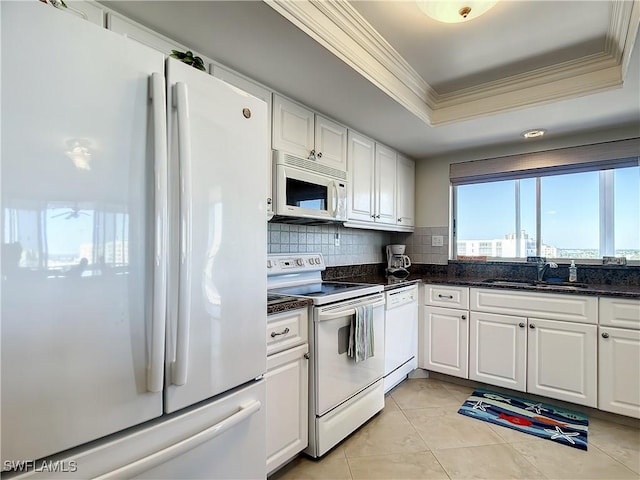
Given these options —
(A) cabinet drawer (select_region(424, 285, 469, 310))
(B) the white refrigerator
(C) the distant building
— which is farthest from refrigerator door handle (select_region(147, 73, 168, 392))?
(C) the distant building

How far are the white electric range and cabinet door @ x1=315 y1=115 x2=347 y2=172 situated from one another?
732 millimetres

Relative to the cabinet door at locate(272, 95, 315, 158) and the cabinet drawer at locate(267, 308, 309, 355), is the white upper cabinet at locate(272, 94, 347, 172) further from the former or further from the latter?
the cabinet drawer at locate(267, 308, 309, 355)

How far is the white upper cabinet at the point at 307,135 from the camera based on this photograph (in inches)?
81.4

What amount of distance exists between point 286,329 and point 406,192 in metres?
2.35

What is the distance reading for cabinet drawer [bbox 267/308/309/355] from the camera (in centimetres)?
160

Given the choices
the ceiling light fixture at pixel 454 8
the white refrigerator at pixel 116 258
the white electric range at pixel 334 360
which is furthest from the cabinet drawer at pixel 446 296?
the white refrigerator at pixel 116 258

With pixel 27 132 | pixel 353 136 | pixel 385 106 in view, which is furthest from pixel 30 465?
pixel 353 136

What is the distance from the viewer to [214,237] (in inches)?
41.1

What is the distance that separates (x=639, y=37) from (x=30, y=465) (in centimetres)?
263

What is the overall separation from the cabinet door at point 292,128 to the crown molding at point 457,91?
51cm

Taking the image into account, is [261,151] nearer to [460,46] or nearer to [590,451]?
[460,46]

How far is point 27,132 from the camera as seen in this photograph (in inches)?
27.4

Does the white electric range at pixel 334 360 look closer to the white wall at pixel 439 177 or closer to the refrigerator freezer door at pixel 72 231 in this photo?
the refrigerator freezer door at pixel 72 231

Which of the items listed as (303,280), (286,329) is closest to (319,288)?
(303,280)
